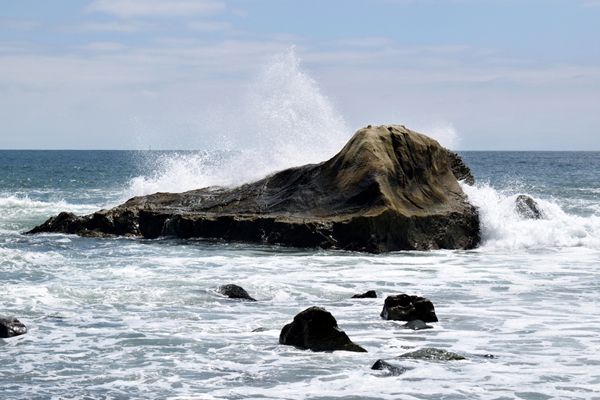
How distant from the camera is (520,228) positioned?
64.0 ft

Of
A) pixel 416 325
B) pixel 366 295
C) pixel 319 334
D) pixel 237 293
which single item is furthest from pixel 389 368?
pixel 237 293

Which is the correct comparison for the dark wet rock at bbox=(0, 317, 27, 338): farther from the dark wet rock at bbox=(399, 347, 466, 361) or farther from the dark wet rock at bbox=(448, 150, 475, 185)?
the dark wet rock at bbox=(448, 150, 475, 185)

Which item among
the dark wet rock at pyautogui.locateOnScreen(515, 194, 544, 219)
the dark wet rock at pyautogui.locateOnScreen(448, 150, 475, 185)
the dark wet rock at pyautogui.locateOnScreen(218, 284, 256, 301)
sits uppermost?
the dark wet rock at pyautogui.locateOnScreen(448, 150, 475, 185)

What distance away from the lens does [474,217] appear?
18.9 m

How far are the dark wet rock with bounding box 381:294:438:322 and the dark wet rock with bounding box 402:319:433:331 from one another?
23cm

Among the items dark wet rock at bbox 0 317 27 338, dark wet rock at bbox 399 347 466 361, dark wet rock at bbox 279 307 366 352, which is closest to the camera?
dark wet rock at bbox 399 347 466 361

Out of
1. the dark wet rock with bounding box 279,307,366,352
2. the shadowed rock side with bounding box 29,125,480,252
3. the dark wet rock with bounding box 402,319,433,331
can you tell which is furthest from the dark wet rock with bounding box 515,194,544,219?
the dark wet rock with bounding box 279,307,366,352

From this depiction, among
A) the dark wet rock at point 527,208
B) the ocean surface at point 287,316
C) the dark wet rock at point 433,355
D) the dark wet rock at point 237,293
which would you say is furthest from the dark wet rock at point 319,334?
the dark wet rock at point 527,208

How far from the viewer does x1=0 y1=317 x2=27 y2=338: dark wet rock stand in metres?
9.84

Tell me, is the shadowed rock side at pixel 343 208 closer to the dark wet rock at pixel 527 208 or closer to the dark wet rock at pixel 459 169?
the dark wet rock at pixel 459 169

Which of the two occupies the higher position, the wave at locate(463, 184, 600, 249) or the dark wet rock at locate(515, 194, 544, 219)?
the dark wet rock at locate(515, 194, 544, 219)

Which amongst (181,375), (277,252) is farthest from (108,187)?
(181,375)

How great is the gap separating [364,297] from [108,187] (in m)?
34.4

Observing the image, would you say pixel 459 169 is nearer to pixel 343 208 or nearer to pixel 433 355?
pixel 343 208
